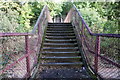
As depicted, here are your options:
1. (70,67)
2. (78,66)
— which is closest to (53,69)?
(70,67)

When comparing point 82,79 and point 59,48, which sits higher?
point 59,48

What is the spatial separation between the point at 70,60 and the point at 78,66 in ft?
1.13

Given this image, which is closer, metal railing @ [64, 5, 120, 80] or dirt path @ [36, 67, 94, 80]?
metal railing @ [64, 5, 120, 80]

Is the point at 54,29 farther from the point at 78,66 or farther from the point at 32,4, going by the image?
the point at 32,4

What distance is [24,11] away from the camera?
360 inches

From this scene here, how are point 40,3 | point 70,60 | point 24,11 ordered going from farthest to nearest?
point 40,3, point 24,11, point 70,60

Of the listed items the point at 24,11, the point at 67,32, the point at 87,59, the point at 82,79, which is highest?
the point at 24,11

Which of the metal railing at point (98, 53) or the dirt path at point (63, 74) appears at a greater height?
the metal railing at point (98, 53)

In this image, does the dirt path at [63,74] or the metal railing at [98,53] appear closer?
the metal railing at [98,53]

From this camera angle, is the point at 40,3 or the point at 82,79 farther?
the point at 40,3

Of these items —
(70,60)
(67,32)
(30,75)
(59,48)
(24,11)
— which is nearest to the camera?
(30,75)

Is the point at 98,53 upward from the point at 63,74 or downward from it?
upward

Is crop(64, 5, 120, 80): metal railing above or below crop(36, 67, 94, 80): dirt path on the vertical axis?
above

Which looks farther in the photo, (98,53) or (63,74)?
(63,74)
